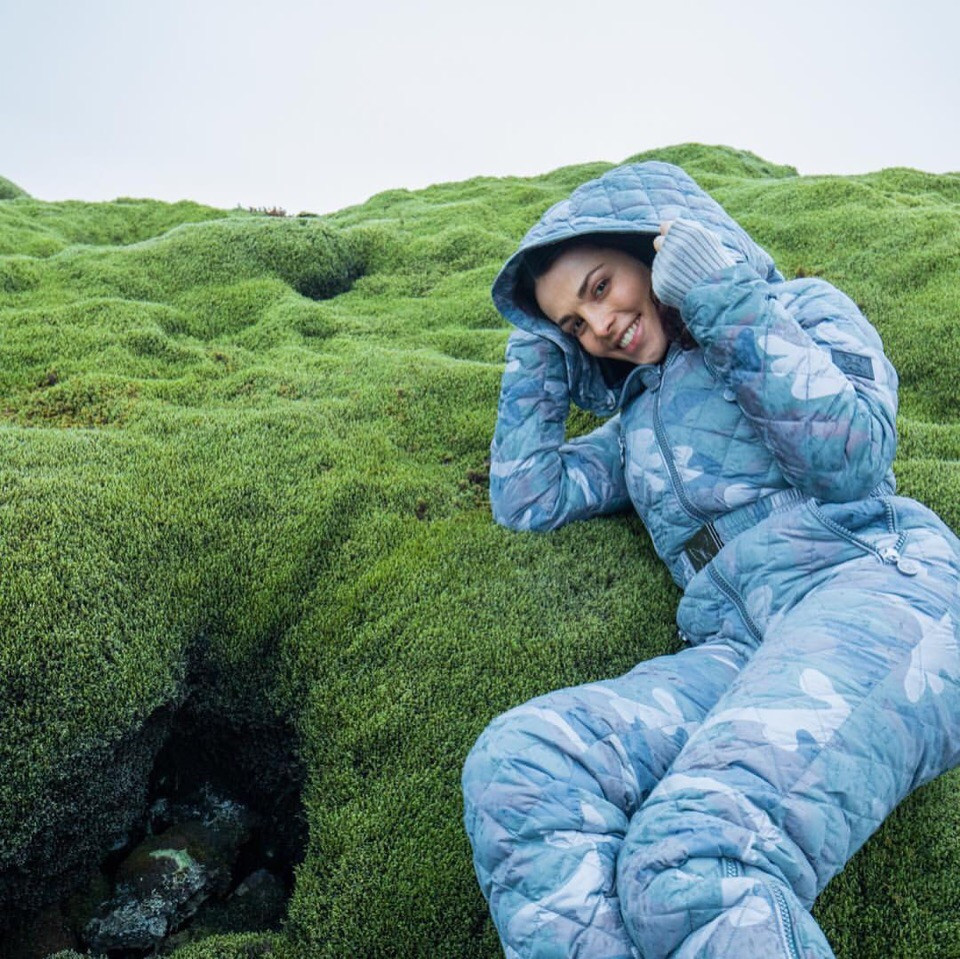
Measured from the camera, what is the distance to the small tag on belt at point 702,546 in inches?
149

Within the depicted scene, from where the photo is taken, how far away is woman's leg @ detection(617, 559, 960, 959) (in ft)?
7.25

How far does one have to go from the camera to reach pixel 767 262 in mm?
3986

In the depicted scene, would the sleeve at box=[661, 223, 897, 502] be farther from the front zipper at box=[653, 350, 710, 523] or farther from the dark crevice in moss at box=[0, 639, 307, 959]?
the dark crevice in moss at box=[0, 639, 307, 959]

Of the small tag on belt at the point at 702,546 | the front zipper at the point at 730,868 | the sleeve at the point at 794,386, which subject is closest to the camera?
the front zipper at the point at 730,868

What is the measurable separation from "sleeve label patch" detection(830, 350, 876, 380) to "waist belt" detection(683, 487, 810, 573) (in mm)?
614

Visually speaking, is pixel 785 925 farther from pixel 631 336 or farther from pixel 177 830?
pixel 177 830

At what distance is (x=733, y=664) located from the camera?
344cm

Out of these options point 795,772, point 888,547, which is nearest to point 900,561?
point 888,547

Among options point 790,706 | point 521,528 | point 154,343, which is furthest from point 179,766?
point 154,343

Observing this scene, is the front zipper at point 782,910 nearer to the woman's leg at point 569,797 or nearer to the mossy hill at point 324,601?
the woman's leg at point 569,797

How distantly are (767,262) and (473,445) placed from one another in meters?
2.91

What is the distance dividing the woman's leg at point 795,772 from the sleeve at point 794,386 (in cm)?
55

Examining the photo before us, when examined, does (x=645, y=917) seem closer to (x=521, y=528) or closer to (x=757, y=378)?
(x=757, y=378)

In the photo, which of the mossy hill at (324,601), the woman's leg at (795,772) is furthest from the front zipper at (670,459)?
the woman's leg at (795,772)
